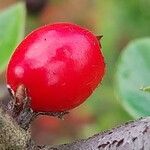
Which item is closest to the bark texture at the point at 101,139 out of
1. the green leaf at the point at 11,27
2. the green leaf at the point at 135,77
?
the green leaf at the point at 135,77

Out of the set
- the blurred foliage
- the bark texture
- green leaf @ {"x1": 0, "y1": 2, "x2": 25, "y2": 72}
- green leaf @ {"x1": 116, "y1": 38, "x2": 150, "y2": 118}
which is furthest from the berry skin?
the blurred foliage

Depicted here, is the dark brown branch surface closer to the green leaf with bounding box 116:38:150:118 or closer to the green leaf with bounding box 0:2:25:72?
the green leaf with bounding box 116:38:150:118

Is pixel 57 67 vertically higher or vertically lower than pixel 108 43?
higher

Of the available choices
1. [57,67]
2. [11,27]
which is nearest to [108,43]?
[11,27]

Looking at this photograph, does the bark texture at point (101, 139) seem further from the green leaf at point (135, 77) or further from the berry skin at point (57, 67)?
the green leaf at point (135, 77)

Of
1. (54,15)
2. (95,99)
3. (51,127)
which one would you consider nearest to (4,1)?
(54,15)

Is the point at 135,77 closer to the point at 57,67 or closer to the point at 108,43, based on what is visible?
the point at 57,67

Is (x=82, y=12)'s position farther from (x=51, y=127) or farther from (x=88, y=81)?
(x=88, y=81)

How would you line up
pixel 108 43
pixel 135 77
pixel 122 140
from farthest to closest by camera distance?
pixel 108 43 < pixel 135 77 < pixel 122 140
